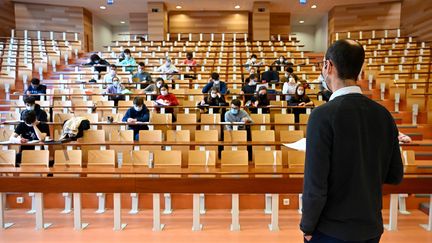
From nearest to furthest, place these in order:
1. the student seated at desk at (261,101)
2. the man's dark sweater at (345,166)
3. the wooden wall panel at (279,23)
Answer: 1. the man's dark sweater at (345,166)
2. the student seated at desk at (261,101)
3. the wooden wall panel at (279,23)

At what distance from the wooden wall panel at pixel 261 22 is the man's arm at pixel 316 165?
12.8 meters

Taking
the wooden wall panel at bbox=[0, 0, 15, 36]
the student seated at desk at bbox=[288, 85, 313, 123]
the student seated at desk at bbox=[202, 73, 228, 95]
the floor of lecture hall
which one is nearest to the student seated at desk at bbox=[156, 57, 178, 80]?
the student seated at desk at bbox=[202, 73, 228, 95]

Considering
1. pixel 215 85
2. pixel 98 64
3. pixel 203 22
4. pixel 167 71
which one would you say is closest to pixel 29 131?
pixel 215 85

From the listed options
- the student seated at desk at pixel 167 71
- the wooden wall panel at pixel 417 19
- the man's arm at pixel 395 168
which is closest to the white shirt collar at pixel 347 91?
the man's arm at pixel 395 168

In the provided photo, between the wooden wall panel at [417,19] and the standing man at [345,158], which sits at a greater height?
the wooden wall panel at [417,19]

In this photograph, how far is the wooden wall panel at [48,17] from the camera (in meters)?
12.6

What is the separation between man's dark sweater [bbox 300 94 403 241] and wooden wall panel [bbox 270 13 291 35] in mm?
14123

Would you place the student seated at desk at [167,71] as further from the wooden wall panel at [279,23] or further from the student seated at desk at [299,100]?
the wooden wall panel at [279,23]

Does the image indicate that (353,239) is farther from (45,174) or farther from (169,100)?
(169,100)

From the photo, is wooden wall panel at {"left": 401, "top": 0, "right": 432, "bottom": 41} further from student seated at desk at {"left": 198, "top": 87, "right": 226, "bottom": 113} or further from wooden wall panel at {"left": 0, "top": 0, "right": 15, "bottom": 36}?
wooden wall panel at {"left": 0, "top": 0, "right": 15, "bottom": 36}

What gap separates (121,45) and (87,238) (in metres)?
9.60

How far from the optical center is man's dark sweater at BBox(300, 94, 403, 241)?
111 centimetres

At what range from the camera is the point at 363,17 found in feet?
42.8

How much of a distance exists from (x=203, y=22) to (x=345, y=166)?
45.7ft
